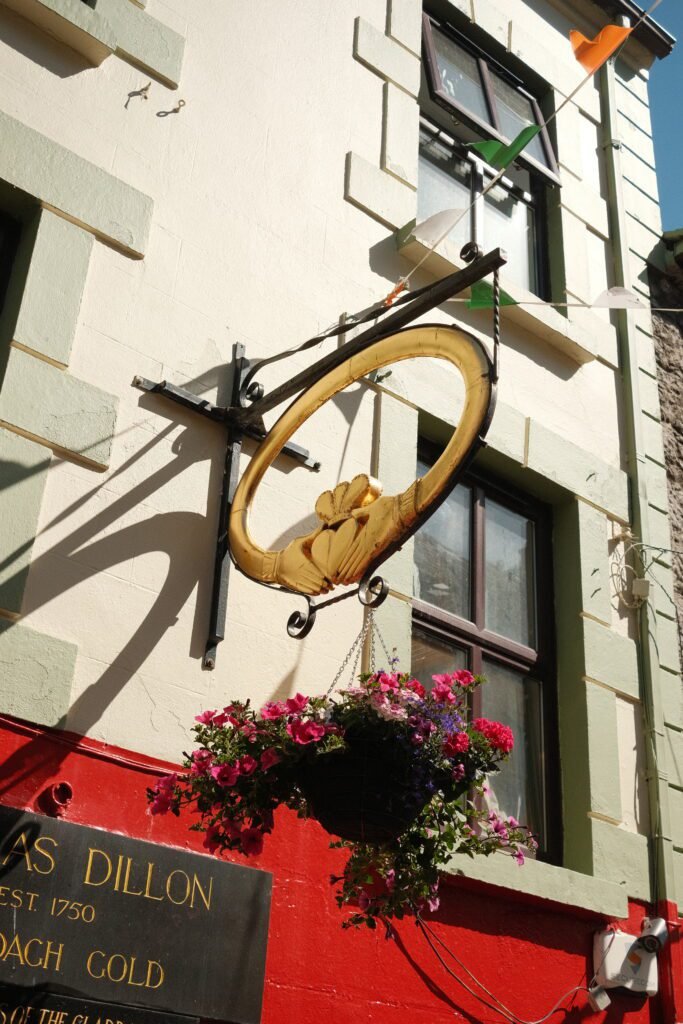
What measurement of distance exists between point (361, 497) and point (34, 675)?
1232 mm

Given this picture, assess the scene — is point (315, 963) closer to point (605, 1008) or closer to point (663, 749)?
point (605, 1008)

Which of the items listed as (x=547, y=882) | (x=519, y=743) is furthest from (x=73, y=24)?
(x=547, y=882)

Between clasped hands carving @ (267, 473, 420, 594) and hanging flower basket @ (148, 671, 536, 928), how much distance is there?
1.19ft

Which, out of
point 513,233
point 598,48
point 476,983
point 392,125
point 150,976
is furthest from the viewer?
point 513,233

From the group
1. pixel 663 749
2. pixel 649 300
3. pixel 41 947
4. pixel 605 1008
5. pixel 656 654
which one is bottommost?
pixel 41 947

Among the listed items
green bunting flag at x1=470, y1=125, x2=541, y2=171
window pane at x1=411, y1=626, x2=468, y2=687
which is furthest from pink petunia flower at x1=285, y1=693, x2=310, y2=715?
green bunting flag at x1=470, y1=125, x2=541, y2=171

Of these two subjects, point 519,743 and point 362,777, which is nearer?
point 362,777

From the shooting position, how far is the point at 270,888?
430 centimetres

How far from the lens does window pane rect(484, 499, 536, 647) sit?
6.20 m

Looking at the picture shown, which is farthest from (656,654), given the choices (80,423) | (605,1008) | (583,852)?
(80,423)

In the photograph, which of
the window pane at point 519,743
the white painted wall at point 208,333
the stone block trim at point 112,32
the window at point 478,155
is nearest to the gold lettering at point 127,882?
the white painted wall at point 208,333

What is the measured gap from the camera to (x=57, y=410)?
4508 mm

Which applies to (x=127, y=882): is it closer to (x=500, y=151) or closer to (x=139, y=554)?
(x=139, y=554)

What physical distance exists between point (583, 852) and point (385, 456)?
2.04 m
